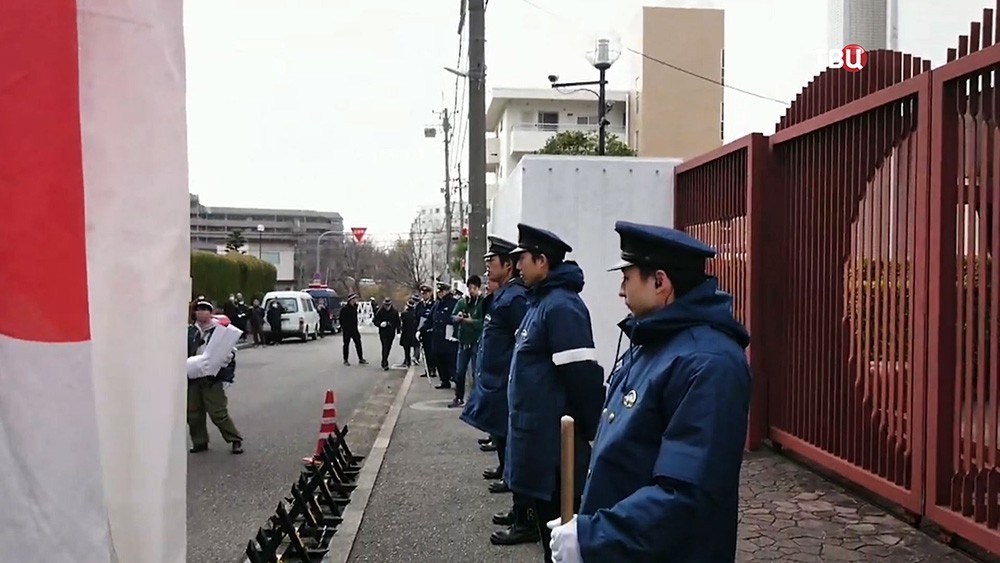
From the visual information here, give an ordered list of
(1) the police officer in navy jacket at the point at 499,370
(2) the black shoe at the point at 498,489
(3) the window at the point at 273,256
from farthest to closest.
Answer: (3) the window at the point at 273,256, (2) the black shoe at the point at 498,489, (1) the police officer in navy jacket at the point at 499,370

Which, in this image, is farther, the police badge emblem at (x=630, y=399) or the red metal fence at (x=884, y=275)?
the red metal fence at (x=884, y=275)

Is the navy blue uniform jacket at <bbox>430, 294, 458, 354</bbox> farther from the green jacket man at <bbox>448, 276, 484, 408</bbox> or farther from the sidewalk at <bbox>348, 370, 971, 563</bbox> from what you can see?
the sidewalk at <bbox>348, 370, 971, 563</bbox>

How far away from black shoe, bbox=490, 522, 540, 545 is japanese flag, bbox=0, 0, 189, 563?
4.41 metres

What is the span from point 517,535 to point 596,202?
17.6 ft

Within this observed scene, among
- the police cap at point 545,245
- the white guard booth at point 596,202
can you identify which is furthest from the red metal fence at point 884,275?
the police cap at point 545,245

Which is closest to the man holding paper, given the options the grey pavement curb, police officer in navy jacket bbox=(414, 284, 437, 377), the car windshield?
the grey pavement curb

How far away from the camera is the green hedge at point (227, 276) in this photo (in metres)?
31.4

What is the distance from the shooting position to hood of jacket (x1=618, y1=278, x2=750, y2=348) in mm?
2488

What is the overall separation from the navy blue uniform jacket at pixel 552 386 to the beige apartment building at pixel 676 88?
38.3m

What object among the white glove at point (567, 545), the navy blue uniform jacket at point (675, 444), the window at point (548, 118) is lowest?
the white glove at point (567, 545)

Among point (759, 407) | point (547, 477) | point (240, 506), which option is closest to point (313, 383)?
point (240, 506)

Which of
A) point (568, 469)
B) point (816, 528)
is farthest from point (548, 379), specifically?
point (816, 528)

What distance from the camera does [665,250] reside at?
8.48ft

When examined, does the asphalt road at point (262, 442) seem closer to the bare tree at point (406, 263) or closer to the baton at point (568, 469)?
the baton at point (568, 469)
